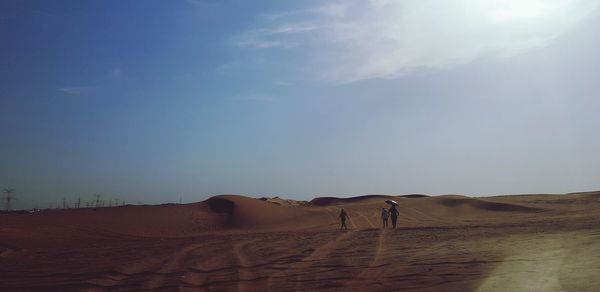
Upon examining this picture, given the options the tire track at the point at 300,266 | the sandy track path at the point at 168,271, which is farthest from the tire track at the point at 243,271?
the sandy track path at the point at 168,271

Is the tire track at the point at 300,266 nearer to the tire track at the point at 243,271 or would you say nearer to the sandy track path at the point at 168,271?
the tire track at the point at 243,271

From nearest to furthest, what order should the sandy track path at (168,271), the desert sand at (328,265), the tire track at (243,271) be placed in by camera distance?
the desert sand at (328,265), the tire track at (243,271), the sandy track path at (168,271)

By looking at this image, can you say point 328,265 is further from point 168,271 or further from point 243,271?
point 168,271

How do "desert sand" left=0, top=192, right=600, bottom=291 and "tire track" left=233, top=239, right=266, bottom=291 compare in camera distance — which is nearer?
"desert sand" left=0, top=192, right=600, bottom=291

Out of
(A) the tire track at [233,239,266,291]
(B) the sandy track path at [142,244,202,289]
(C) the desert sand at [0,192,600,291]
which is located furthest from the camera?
(B) the sandy track path at [142,244,202,289]

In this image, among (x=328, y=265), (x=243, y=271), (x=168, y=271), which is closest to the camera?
(x=243, y=271)

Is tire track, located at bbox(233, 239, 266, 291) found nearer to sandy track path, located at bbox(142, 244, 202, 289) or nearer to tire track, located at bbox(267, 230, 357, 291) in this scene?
tire track, located at bbox(267, 230, 357, 291)

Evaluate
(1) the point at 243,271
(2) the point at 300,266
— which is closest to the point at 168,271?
(1) the point at 243,271

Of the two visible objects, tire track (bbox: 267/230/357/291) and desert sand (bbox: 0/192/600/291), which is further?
tire track (bbox: 267/230/357/291)

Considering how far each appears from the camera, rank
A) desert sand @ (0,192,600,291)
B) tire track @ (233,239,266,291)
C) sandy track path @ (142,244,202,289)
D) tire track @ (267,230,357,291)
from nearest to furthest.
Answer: desert sand @ (0,192,600,291) < tire track @ (233,239,266,291) < tire track @ (267,230,357,291) < sandy track path @ (142,244,202,289)

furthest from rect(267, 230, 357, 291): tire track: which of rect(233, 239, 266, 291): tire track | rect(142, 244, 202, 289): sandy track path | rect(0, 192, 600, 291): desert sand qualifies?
rect(142, 244, 202, 289): sandy track path

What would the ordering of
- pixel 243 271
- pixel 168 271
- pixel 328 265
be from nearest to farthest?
pixel 243 271
pixel 328 265
pixel 168 271

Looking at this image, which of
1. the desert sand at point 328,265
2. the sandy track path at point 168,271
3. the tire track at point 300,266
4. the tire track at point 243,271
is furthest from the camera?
the sandy track path at point 168,271

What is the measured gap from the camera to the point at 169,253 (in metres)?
18.6
